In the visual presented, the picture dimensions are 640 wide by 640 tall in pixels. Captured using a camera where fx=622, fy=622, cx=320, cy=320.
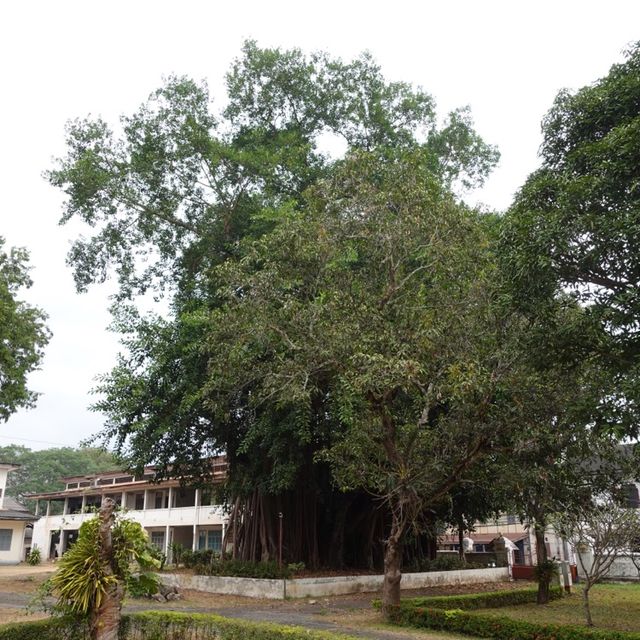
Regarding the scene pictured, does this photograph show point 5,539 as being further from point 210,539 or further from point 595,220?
point 595,220

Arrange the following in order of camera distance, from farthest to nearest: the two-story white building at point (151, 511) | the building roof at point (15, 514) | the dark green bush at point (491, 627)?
the building roof at point (15, 514) < the two-story white building at point (151, 511) < the dark green bush at point (491, 627)

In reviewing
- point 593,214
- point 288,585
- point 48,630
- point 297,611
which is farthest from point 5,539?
point 593,214

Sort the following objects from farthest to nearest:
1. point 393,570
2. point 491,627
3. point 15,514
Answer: point 15,514, point 393,570, point 491,627

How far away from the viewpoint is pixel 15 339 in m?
20.5

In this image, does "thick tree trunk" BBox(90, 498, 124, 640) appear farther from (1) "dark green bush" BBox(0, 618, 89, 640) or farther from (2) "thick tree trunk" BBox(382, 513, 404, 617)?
(2) "thick tree trunk" BBox(382, 513, 404, 617)

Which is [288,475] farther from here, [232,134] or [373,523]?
[232,134]

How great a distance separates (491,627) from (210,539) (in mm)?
26291

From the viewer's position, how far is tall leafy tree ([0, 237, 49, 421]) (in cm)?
1964

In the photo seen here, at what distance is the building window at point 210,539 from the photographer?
33250mm

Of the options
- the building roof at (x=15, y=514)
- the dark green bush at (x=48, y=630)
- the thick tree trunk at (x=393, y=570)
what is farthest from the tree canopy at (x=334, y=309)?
the building roof at (x=15, y=514)

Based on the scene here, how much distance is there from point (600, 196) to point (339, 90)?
44.9 feet

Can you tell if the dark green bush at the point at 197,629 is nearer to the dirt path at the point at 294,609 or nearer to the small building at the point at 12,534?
the dirt path at the point at 294,609

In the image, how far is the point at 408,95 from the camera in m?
20.5

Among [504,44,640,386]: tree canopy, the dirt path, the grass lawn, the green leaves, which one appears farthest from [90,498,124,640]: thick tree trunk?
the grass lawn
